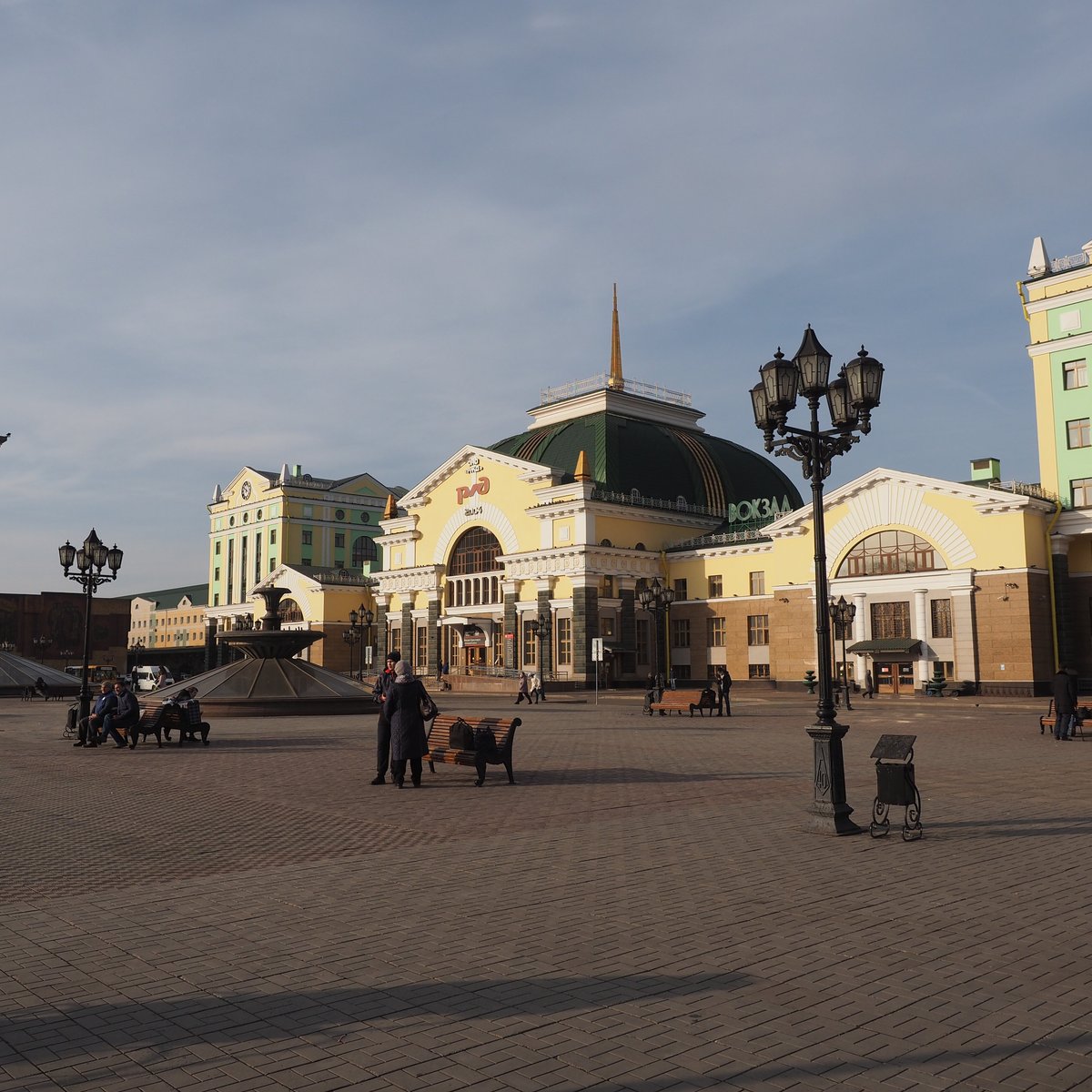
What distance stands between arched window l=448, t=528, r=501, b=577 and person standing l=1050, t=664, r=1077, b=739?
45960 millimetres

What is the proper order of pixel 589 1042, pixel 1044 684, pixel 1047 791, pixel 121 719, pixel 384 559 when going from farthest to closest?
pixel 384 559 < pixel 1044 684 < pixel 121 719 < pixel 1047 791 < pixel 589 1042

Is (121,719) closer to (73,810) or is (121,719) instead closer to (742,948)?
(73,810)

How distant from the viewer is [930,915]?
23.1 ft

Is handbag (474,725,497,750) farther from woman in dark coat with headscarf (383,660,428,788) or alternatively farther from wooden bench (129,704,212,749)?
wooden bench (129,704,212,749)

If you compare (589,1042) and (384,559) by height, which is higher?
(384,559)

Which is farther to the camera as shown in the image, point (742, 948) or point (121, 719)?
point (121, 719)

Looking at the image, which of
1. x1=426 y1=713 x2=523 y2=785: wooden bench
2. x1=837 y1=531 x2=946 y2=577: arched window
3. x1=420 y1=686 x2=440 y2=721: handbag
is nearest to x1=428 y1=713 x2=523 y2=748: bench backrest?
x1=426 y1=713 x2=523 y2=785: wooden bench

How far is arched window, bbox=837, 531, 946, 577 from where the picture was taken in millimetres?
47062

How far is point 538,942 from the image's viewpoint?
252 inches

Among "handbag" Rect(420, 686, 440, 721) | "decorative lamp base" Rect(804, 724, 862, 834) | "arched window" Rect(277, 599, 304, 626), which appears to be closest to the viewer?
"decorative lamp base" Rect(804, 724, 862, 834)

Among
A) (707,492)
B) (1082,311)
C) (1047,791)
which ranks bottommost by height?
(1047,791)

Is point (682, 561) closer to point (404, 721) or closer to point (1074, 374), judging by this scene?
point (1074, 374)

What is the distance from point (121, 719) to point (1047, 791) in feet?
55.8

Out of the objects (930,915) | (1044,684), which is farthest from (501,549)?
(930,915)
